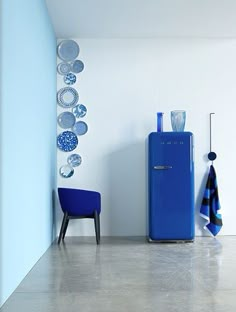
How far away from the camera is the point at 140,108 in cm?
540

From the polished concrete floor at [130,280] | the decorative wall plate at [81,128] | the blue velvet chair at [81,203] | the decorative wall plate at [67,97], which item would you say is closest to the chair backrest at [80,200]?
the blue velvet chair at [81,203]

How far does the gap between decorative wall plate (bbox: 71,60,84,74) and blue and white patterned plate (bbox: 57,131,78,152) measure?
79 centimetres

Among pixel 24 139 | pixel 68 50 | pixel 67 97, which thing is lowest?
pixel 24 139

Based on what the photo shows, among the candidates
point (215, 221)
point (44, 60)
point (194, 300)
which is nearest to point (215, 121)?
point (215, 221)

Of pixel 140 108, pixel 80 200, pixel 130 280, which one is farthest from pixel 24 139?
pixel 140 108

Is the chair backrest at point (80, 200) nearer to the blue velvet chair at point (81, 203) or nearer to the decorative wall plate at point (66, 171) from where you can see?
the blue velvet chair at point (81, 203)

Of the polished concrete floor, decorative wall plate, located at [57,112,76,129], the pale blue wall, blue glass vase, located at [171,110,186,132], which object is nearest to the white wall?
decorative wall plate, located at [57,112,76,129]

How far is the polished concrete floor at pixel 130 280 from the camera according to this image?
7.92 ft

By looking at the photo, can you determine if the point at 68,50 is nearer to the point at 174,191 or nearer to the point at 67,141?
the point at 67,141

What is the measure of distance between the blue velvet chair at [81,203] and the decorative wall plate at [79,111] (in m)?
1.08

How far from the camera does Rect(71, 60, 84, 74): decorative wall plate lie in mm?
5375

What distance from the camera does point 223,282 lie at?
115 inches

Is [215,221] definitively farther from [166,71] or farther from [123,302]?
[123,302]

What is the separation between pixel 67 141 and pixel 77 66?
0.97 metres
